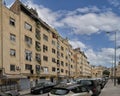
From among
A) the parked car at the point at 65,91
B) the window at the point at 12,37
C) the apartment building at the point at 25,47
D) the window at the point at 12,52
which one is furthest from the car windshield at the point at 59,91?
the window at the point at 12,37

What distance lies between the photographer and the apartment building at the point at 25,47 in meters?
44.8

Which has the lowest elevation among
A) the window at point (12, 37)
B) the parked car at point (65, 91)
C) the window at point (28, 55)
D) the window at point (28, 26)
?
the parked car at point (65, 91)

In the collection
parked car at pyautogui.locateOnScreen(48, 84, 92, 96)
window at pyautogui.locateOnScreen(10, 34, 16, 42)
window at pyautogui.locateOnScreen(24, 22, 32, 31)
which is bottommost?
parked car at pyautogui.locateOnScreen(48, 84, 92, 96)

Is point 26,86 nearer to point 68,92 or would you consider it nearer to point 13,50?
point 13,50

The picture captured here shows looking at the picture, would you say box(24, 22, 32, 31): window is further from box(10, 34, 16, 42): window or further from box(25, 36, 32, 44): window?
box(10, 34, 16, 42): window

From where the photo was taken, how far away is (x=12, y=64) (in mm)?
47031

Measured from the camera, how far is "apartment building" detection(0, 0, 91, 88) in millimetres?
44750

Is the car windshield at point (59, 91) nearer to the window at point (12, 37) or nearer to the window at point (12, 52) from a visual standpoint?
the window at point (12, 52)

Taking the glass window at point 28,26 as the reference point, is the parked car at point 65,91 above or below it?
below

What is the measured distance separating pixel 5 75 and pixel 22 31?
10408mm

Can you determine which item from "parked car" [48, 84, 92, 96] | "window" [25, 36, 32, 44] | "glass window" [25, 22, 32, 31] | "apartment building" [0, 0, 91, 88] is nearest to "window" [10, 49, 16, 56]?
"apartment building" [0, 0, 91, 88]

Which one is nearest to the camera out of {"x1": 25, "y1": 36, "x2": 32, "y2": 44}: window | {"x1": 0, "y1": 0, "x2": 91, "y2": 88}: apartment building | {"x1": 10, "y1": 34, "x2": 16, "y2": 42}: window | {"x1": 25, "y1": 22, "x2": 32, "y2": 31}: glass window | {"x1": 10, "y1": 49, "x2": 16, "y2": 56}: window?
{"x1": 0, "y1": 0, "x2": 91, "y2": 88}: apartment building

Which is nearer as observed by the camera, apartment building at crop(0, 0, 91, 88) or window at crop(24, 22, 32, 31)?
apartment building at crop(0, 0, 91, 88)

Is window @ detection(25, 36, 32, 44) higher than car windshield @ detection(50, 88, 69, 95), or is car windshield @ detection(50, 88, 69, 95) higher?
window @ detection(25, 36, 32, 44)
